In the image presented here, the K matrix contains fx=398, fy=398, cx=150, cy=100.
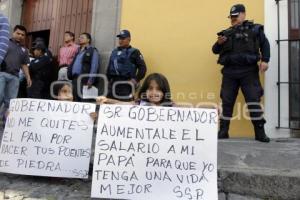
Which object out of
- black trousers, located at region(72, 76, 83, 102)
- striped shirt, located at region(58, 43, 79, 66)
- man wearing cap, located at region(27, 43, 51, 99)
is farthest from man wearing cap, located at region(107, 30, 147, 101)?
man wearing cap, located at region(27, 43, 51, 99)

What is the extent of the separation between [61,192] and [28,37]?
600 cm

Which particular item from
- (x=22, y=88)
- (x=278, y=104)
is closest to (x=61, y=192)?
(x=278, y=104)

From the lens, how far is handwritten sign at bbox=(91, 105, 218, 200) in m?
3.09

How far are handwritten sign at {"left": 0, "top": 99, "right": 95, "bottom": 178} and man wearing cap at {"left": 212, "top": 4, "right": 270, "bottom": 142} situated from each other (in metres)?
2.14

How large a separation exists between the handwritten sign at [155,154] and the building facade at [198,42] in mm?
2463

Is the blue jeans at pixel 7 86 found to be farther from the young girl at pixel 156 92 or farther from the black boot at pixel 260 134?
the black boot at pixel 260 134

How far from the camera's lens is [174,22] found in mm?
6141

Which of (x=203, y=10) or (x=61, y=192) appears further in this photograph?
(x=203, y=10)

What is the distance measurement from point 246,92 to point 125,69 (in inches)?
73.1

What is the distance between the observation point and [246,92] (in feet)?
16.2

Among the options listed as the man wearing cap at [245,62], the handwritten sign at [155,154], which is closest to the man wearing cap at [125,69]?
the man wearing cap at [245,62]

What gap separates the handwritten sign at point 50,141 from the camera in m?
3.54

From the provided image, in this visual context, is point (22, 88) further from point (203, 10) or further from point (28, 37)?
point (203, 10)

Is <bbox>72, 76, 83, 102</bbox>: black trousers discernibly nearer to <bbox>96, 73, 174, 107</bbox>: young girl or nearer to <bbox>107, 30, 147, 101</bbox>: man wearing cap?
<bbox>107, 30, 147, 101</bbox>: man wearing cap
